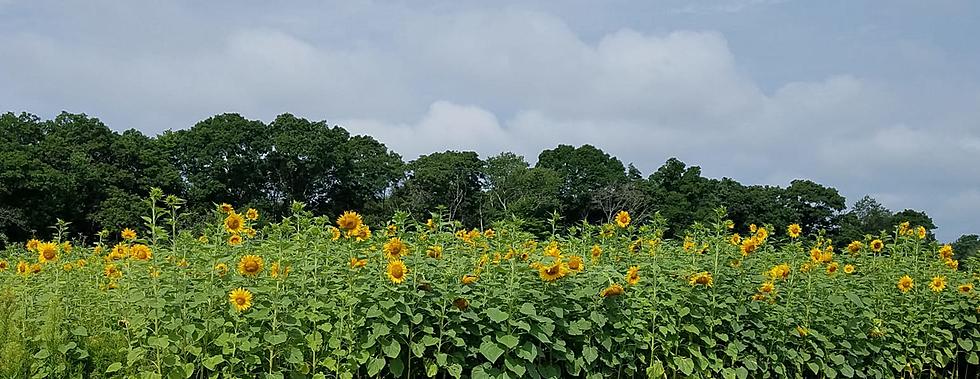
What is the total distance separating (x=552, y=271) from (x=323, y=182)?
106 ft


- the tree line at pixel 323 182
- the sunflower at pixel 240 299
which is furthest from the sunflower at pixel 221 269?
the tree line at pixel 323 182

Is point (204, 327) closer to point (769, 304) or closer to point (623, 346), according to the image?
point (623, 346)

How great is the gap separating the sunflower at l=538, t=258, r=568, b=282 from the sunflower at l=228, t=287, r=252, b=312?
4.37ft

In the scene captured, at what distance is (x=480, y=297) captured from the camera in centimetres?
388

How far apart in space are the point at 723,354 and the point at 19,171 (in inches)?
1028

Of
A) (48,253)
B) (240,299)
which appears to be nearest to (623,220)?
(240,299)

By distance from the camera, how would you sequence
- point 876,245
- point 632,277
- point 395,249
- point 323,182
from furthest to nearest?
1. point 323,182
2. point 876,245
3. point 632,277
4. point 395,249

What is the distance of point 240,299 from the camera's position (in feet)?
11.5

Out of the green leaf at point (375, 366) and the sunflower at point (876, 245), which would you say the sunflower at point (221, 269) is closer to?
the green leaf at point (375, 366)

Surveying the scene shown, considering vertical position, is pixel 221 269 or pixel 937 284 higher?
pixel 221 269

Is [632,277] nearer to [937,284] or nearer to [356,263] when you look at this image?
[356,263]

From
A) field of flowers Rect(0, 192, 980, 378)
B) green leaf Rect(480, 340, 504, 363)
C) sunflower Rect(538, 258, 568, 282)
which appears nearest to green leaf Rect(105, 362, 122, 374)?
field of flowers Rect(0, 192, 980, 378)

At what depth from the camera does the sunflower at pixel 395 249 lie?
3.76 m

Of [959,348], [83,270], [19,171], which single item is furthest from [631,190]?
[83,270]
